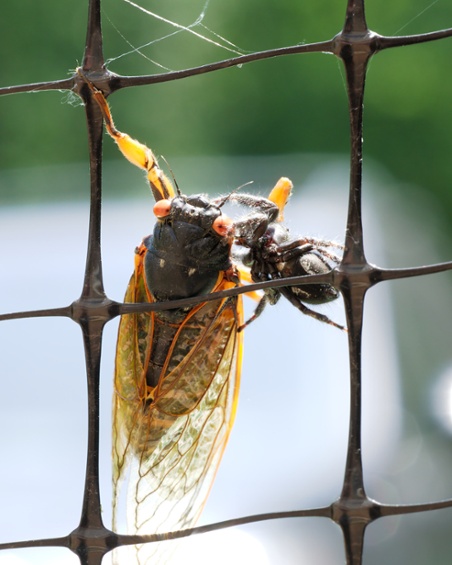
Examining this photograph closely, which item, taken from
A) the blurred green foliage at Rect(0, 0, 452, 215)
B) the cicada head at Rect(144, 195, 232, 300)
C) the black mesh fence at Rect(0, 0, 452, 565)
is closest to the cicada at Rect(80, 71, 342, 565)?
the cicada head at Rect(144, 195, 232, 300)

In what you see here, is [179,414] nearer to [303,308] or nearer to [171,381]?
[171,381]

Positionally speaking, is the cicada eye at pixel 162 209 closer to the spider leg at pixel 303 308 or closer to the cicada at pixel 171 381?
the cicada at pixel 171 381

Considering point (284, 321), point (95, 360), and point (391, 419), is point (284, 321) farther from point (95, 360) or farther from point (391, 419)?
point (95, 360)

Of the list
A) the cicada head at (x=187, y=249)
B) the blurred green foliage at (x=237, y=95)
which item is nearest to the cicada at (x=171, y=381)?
the cicada head at (x=187, y=249)

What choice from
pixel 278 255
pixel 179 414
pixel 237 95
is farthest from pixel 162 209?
pixel 237 95

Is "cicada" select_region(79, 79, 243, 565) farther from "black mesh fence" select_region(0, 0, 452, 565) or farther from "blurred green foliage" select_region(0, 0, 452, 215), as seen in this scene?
"blurred green foliage" select_region(0, 0, 452, 215)

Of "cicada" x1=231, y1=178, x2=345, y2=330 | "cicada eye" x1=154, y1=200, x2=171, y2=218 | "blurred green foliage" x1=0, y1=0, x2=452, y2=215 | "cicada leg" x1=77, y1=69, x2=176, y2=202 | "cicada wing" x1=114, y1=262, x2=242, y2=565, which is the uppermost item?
"blurred green foliage" x1=0, y1=0, x2=452, y2=215

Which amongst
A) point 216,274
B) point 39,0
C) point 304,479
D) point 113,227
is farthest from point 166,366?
point 39,0
